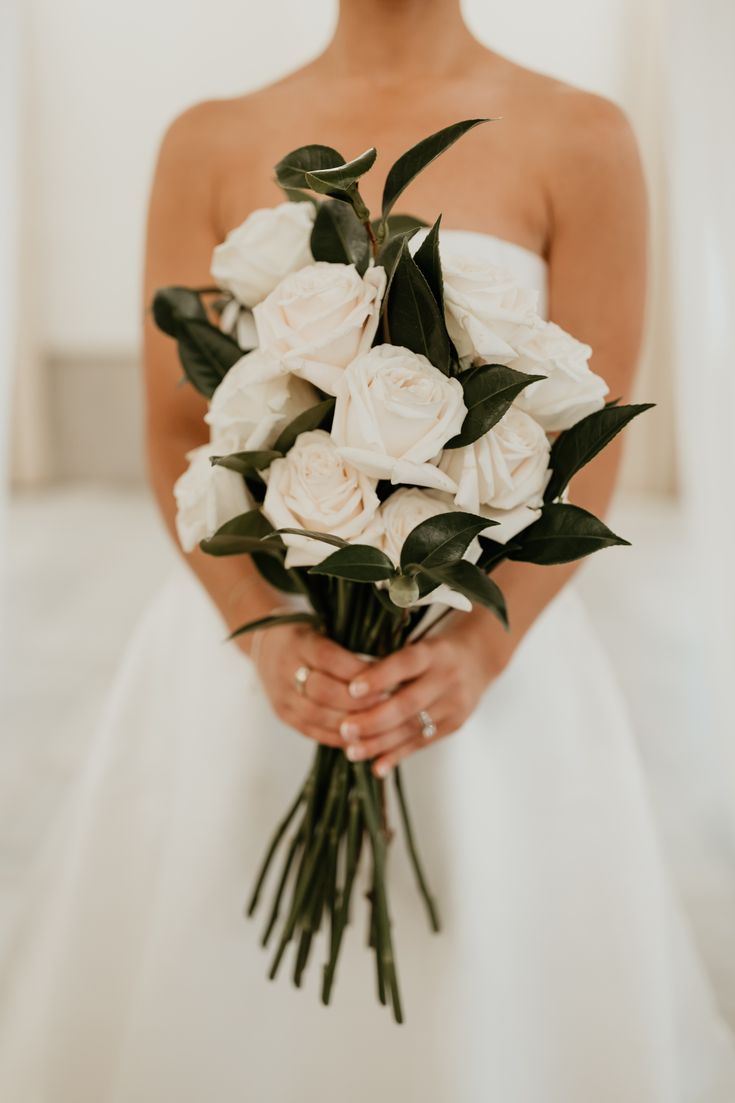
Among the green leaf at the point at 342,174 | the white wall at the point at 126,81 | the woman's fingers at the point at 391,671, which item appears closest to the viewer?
the green leaf at the point at 342,174

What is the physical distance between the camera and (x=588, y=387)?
0.68 m

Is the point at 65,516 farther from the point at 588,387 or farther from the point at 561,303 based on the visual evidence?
the point at 588,387

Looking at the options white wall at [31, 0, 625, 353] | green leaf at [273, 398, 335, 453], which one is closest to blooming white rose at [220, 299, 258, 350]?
green leaf at [273, 398, 335, 453]

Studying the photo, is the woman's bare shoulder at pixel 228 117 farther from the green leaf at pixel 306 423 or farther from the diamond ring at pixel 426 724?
the diamond ring at pixel 426 724

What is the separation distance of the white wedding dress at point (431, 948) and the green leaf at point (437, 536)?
1.29 ft

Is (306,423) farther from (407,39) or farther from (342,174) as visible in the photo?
(407,39)

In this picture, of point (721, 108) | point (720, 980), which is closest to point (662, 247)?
point (721, 108)

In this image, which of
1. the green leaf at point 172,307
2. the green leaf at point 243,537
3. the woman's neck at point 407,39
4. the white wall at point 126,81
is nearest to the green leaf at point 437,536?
the green leaf at point 243,537

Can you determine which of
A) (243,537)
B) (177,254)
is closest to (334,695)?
(243,537)

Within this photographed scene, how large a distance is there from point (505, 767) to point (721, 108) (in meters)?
0.96

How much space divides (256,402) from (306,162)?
17 cm

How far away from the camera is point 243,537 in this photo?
29.0 inches

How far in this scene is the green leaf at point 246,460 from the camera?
717mm

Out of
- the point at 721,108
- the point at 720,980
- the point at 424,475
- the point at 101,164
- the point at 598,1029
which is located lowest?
the point at 720,980
